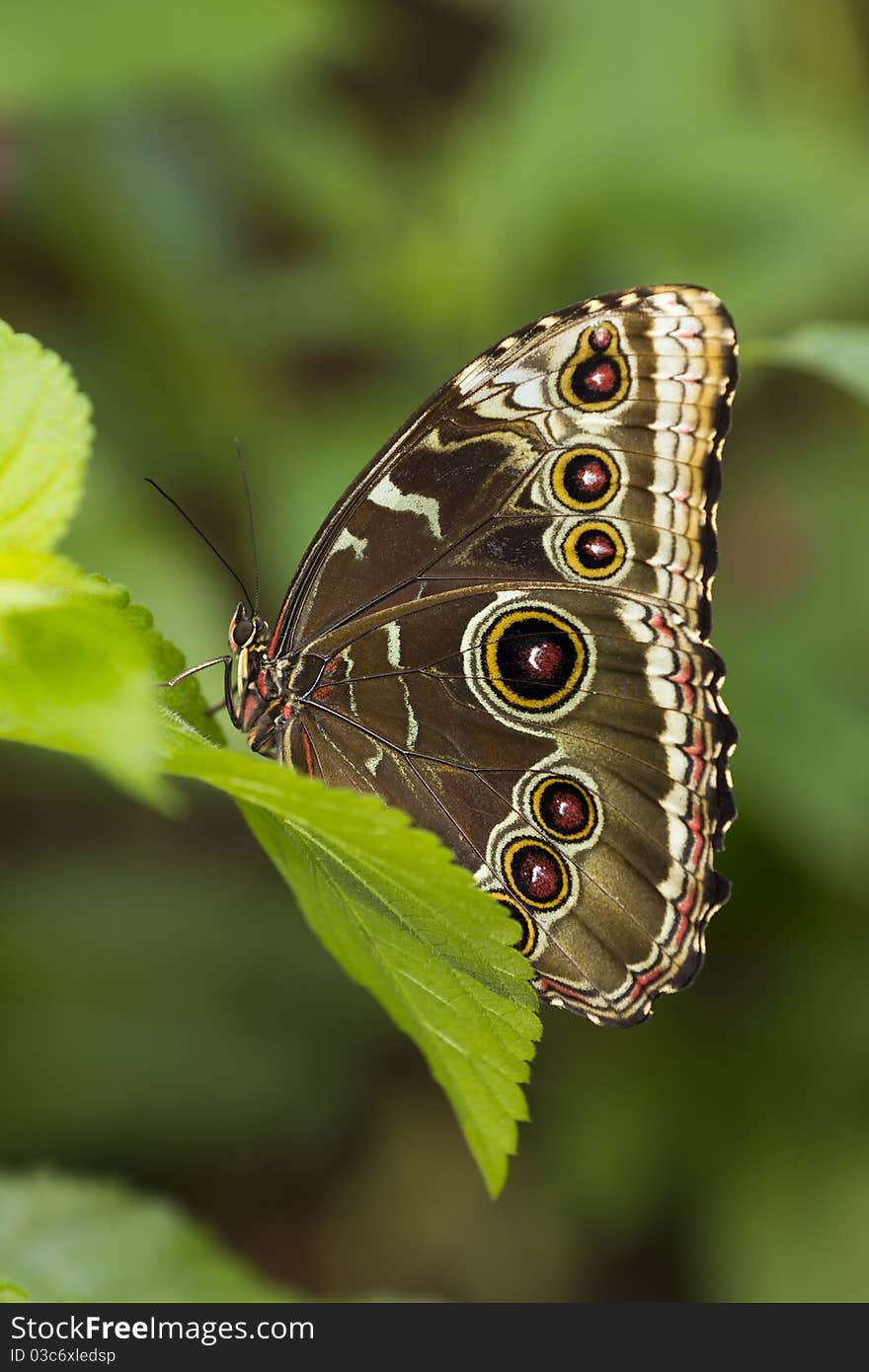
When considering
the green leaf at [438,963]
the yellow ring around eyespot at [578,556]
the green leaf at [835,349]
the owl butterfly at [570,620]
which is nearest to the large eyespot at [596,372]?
the owl butterfly at [570,620]

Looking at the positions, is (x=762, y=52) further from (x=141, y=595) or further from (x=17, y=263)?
(x=141, y=595)

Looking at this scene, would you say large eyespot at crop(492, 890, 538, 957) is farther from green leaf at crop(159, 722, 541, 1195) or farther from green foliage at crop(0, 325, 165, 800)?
green foliage at crop(0, 325, 165, 800)

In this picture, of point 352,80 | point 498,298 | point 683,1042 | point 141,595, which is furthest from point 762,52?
point 683,1042

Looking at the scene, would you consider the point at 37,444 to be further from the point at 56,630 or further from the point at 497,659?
the point at 497,659

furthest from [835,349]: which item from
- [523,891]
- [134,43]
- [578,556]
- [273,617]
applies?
[273,617]

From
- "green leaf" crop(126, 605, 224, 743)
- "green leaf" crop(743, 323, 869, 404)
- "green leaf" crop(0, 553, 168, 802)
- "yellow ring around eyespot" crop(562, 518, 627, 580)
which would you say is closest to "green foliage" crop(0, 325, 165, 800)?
"green leaf" crop(0, 553, 168, 802)
